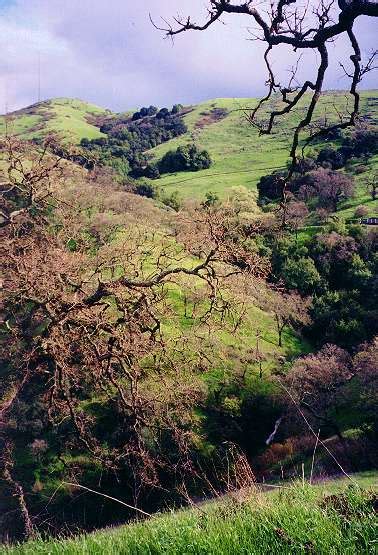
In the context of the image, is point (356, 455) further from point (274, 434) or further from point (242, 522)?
point (242, 522)

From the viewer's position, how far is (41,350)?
26.1 feet

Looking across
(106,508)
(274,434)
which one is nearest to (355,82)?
(106,508)

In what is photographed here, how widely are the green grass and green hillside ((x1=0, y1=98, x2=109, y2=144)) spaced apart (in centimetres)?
9177

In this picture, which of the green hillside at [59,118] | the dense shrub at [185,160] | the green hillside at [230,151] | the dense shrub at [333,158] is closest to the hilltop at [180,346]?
the dense shrub at [333,158]

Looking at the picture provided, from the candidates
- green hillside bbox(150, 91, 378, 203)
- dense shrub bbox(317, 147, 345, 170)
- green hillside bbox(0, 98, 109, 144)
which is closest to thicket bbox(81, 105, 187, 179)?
green hillside bbox(150, 91, 378, 203)

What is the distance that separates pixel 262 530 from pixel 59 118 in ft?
416

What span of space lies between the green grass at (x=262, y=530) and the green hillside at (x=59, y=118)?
9177 cm

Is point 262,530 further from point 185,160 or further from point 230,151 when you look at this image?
point 230,151

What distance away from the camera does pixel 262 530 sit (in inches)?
136

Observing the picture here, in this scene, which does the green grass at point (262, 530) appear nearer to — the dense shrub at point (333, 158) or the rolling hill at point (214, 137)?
the rolling hill at point (214, 137)

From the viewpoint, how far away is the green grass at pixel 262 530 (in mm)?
3215

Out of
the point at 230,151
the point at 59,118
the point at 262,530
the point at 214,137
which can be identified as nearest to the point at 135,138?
the point at 214,137

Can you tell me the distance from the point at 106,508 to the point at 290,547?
59.2 ft

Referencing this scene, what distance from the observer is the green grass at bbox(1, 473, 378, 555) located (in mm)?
3215
